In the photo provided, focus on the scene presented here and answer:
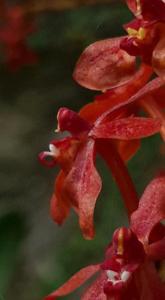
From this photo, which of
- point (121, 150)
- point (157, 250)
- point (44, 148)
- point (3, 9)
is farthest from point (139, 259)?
point (44, 148)

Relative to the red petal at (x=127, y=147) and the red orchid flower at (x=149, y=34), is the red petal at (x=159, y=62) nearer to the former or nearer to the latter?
the red orchid flower at (x=149, y=34)

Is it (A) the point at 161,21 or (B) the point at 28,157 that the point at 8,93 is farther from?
(A) the point at 161,21

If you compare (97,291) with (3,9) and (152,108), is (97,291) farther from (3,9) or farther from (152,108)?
(3,9)

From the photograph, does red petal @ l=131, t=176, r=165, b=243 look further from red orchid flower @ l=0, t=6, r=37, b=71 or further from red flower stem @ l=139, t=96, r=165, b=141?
red orchid flower @ l=0, t=6, r=37, b=71

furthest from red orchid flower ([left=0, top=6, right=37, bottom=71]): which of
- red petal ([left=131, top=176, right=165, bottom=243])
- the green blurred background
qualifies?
red petal ([left=131, top=176, right=165, bottom=243])

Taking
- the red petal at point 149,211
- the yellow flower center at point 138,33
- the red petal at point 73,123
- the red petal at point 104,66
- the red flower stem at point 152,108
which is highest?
the yellow flower center at point 138,33

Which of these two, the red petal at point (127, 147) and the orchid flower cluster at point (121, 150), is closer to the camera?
the orchid flower cluster at point (121, 150)

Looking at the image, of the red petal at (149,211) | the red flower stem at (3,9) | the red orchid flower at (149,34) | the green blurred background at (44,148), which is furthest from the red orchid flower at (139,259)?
the red flower stem at (3,9)
